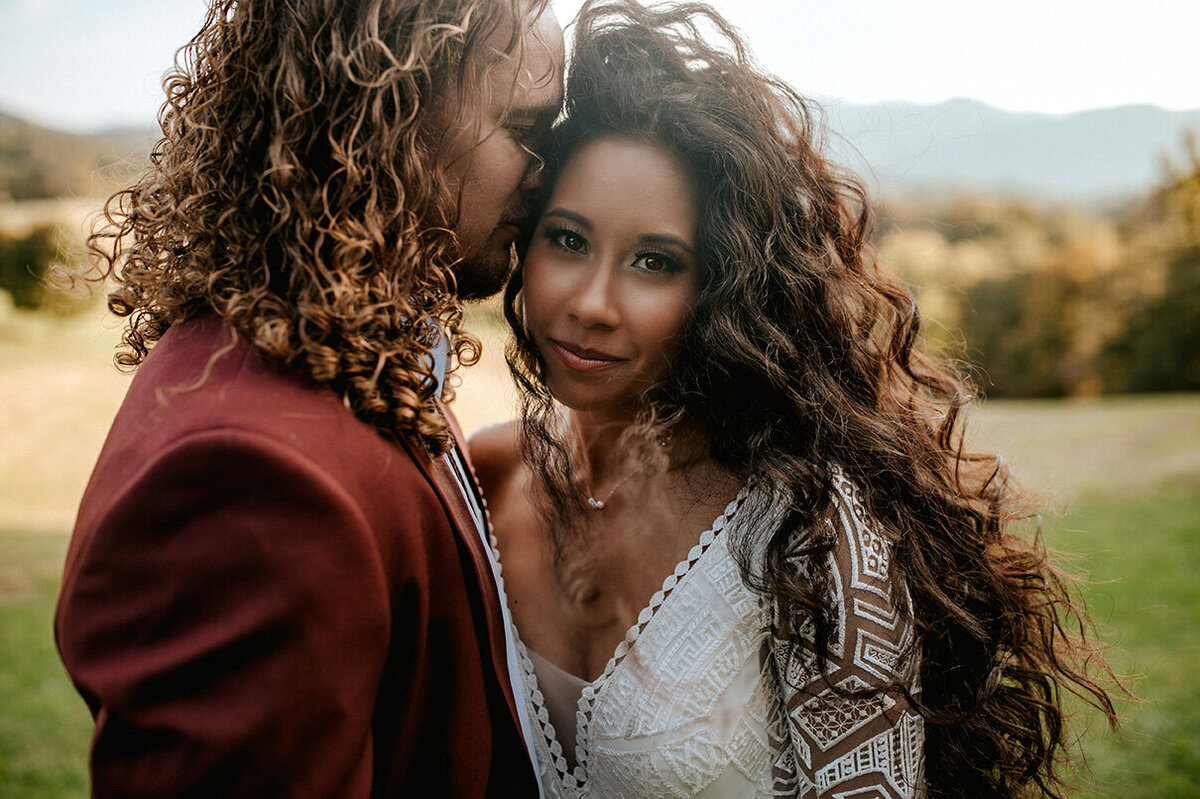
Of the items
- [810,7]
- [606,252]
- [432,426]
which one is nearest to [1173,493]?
[810,7]

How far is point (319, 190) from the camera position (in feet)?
5.21

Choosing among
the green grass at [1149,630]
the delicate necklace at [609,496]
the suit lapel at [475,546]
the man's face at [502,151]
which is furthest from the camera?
the green grass at [1149,630]

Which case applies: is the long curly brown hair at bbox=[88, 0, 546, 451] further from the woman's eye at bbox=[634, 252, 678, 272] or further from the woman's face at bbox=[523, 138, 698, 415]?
the woman's eye at bbox=[634, 252, 678, 272]

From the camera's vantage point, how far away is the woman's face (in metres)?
2.28

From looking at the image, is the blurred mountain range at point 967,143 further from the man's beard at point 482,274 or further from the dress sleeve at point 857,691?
the dress sleeve at point 857,691

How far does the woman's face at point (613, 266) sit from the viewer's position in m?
2.28

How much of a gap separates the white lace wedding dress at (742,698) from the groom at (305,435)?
371 millimetres

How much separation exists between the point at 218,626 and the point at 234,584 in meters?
0.06

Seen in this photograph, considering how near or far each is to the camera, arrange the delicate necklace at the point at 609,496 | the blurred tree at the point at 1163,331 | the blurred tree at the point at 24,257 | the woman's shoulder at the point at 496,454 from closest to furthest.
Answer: the delicate necklace at the point at 609,496
the woman's shoulder at the point at 496,454
the blurred tree at the point at 24,257
the blurred tree at the point at 1163,331

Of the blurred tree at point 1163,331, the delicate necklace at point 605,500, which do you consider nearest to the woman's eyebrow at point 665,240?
the delicate necklace at point 605,500

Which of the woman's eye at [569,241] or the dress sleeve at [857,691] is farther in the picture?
the woman's eye at [569,241]

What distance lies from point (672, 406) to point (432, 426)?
95 cm

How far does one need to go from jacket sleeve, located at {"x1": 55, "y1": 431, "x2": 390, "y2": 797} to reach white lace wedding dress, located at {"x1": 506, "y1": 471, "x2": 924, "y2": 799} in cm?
99

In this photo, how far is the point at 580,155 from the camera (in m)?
2.35
